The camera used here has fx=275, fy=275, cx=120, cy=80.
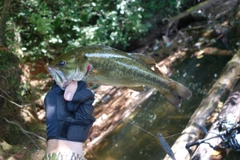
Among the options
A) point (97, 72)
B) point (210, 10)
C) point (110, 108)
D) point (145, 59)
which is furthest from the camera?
point (210, 10)

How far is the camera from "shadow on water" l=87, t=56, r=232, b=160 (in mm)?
4914

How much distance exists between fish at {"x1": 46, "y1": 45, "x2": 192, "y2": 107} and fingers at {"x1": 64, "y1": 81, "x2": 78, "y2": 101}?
0.13 ft

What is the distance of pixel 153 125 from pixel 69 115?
11.9 feet

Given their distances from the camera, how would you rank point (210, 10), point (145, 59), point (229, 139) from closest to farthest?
1. point (145, 59)
2. point (229, 139)
3. point (210, 10)

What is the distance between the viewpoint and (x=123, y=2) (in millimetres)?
7594

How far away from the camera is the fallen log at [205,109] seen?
351cm

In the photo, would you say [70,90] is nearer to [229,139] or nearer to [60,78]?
[60,78]

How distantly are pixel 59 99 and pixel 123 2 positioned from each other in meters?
5.97

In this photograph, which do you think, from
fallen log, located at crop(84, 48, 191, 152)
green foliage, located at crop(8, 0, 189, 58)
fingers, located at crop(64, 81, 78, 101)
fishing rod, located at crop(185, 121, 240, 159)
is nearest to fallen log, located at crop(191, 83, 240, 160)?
fishing rod, located at crop(185, 121, 240, 159)

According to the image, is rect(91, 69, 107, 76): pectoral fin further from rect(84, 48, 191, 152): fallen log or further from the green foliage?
the green foliage

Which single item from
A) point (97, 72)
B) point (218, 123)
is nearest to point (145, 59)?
point (97, 72)

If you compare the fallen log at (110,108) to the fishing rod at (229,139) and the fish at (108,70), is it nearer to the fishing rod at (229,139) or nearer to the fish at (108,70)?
the fishing rod at (229,139)

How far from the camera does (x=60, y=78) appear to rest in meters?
2.13

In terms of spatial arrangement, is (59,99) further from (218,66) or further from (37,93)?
(218,66)
